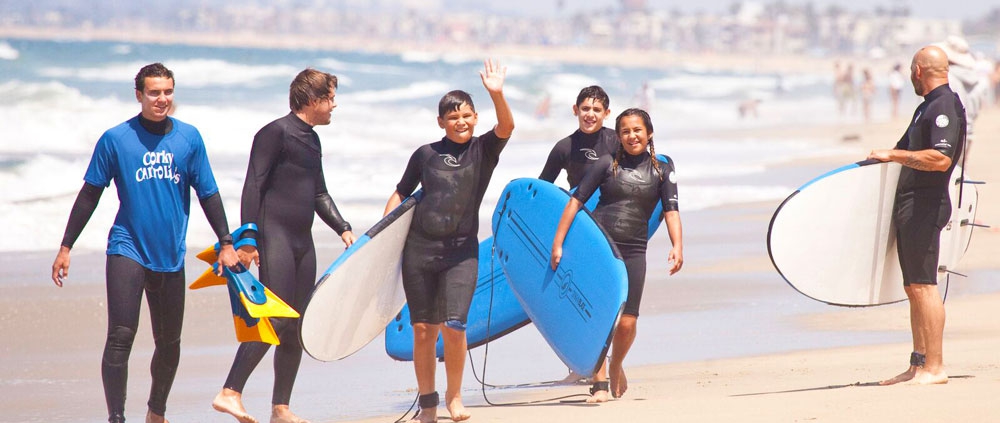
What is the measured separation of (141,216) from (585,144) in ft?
6.77

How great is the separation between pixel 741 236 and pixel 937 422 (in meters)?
6.20

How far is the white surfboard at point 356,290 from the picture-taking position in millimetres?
4445

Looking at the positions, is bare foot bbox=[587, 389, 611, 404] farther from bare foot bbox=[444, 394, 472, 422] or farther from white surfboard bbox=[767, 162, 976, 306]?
white surfboard bbox=[767, 162, 976, 306]

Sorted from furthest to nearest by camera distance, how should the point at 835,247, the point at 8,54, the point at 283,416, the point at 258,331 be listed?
the point at 8,54 → the point at 835,247 → the point at 283,416 → the point at 258,331

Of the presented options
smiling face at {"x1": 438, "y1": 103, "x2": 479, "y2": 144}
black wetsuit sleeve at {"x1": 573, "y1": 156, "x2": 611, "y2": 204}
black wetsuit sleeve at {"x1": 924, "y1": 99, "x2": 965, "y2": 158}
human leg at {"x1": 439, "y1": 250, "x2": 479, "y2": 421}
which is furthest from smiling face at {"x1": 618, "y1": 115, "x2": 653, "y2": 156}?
black wetsuit sleeve at {"x1": 924, "y1": 99, "x2": 965, "y2": 158}

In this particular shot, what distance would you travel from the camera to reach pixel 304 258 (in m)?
4.54

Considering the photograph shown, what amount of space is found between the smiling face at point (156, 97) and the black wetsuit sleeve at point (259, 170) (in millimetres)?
348

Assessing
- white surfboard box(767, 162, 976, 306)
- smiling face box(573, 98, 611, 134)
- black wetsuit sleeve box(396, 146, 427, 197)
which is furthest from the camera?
smiling face box(573, 98, 611, 134)

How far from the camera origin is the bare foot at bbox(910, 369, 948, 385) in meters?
4.69

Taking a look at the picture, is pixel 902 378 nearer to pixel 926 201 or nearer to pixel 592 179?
pixel 926 201

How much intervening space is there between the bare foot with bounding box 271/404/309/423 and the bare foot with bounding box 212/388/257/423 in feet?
0.64

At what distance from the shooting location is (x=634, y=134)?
4.88 meters

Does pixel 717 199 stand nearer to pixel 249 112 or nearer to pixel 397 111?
pixel 249 112

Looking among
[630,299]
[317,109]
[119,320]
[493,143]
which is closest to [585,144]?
[630,299]
